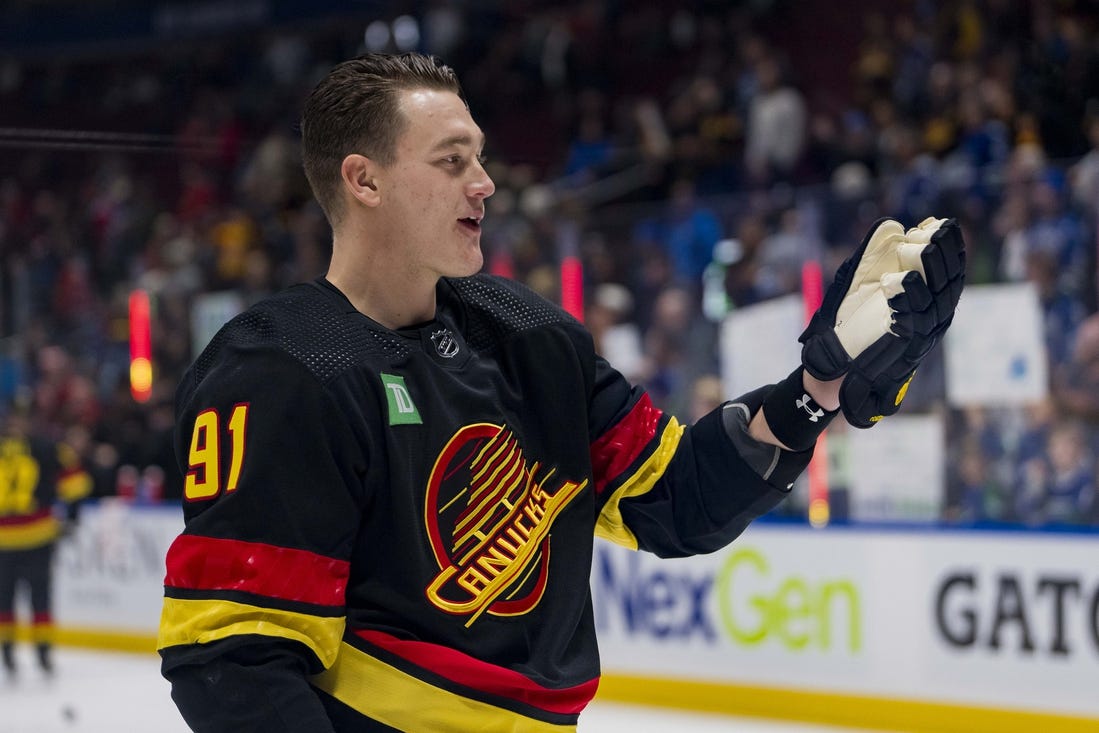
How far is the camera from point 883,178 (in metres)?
7.50

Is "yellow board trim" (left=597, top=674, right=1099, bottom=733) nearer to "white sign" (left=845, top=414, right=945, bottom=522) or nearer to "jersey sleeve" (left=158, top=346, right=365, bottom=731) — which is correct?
"white sign" (left=845, top=414, right=945, bottom=522)

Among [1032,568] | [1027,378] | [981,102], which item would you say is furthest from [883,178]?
[1032,568]

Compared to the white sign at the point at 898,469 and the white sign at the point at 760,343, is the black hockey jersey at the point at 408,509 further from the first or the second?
the white sign at the point at 760,343

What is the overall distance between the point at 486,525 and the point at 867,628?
4430 mm

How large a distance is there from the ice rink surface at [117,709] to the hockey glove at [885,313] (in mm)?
4292

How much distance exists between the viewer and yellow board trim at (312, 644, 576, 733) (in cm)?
158

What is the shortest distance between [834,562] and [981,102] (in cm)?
274

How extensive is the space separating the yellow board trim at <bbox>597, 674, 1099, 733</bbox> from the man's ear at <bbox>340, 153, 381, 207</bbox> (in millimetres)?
4273

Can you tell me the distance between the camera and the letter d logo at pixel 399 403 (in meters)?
1.60

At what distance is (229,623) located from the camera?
4.79ft

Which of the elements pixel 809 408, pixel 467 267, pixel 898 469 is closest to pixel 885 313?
pixel 809 408

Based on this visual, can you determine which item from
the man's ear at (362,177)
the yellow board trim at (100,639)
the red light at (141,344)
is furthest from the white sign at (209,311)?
the man's ear at (362,177)

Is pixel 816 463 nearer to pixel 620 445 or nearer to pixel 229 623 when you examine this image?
pixel 620 445

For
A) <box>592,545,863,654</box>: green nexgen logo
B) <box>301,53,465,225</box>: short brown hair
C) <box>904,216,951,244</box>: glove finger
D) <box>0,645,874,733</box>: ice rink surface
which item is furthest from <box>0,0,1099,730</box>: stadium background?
<box>904,216,951,244</box>: glove finger
